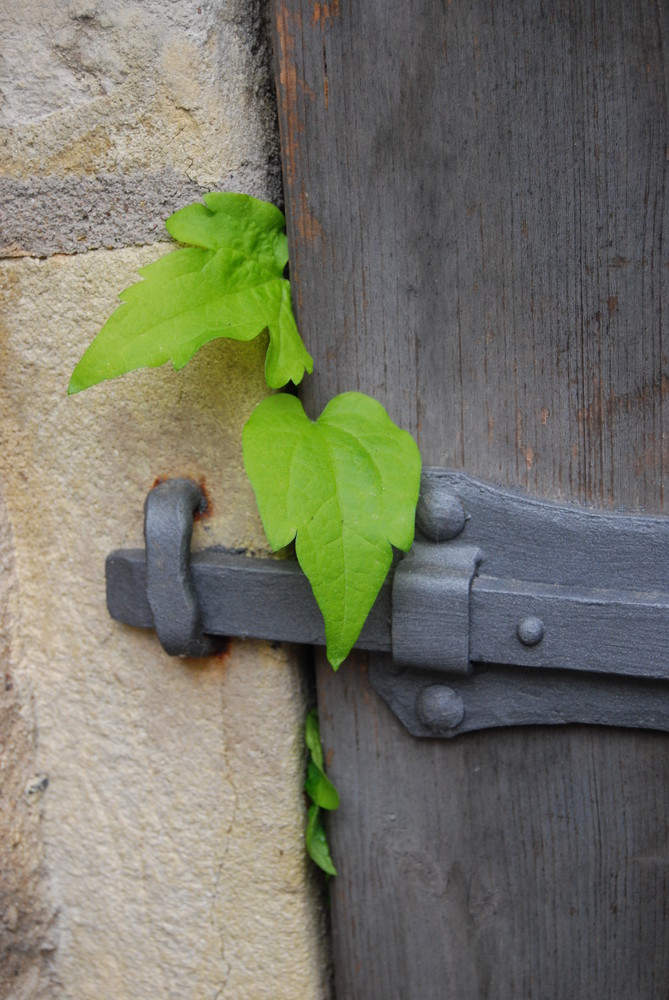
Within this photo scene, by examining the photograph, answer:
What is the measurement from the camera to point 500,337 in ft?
2.47

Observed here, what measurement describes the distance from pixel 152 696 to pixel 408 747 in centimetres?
29

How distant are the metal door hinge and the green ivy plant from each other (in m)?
0.09

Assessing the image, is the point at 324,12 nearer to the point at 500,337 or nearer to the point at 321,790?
the point at 500,337

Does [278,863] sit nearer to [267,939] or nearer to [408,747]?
[267,939]

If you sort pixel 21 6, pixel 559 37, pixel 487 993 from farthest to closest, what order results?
pixel 487 993, pixel 21 6, pixel 559 37

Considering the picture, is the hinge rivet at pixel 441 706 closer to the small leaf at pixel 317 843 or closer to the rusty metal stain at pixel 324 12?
the small leaf at pixel 317 843

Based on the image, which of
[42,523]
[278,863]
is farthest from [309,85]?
[278,863]

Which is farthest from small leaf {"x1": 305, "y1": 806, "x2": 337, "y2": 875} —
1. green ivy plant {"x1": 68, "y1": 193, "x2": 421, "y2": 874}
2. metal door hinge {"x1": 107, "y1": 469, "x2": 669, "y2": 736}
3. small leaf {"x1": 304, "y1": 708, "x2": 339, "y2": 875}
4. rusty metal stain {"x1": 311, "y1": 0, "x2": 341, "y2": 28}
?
rusty metal stain {"x1": 311, "y1": 0, "x2": 341, "y2": 28}

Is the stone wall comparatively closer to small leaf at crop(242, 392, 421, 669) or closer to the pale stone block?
the pale stone block

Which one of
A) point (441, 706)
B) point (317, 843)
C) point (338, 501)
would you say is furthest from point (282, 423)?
point (317, 843)

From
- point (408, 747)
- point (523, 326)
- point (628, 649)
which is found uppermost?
point (523, 326)

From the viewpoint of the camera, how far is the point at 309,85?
75 centimetres

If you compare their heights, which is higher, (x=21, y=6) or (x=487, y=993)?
(x=21, y=6)

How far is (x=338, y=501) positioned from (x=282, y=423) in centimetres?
9
